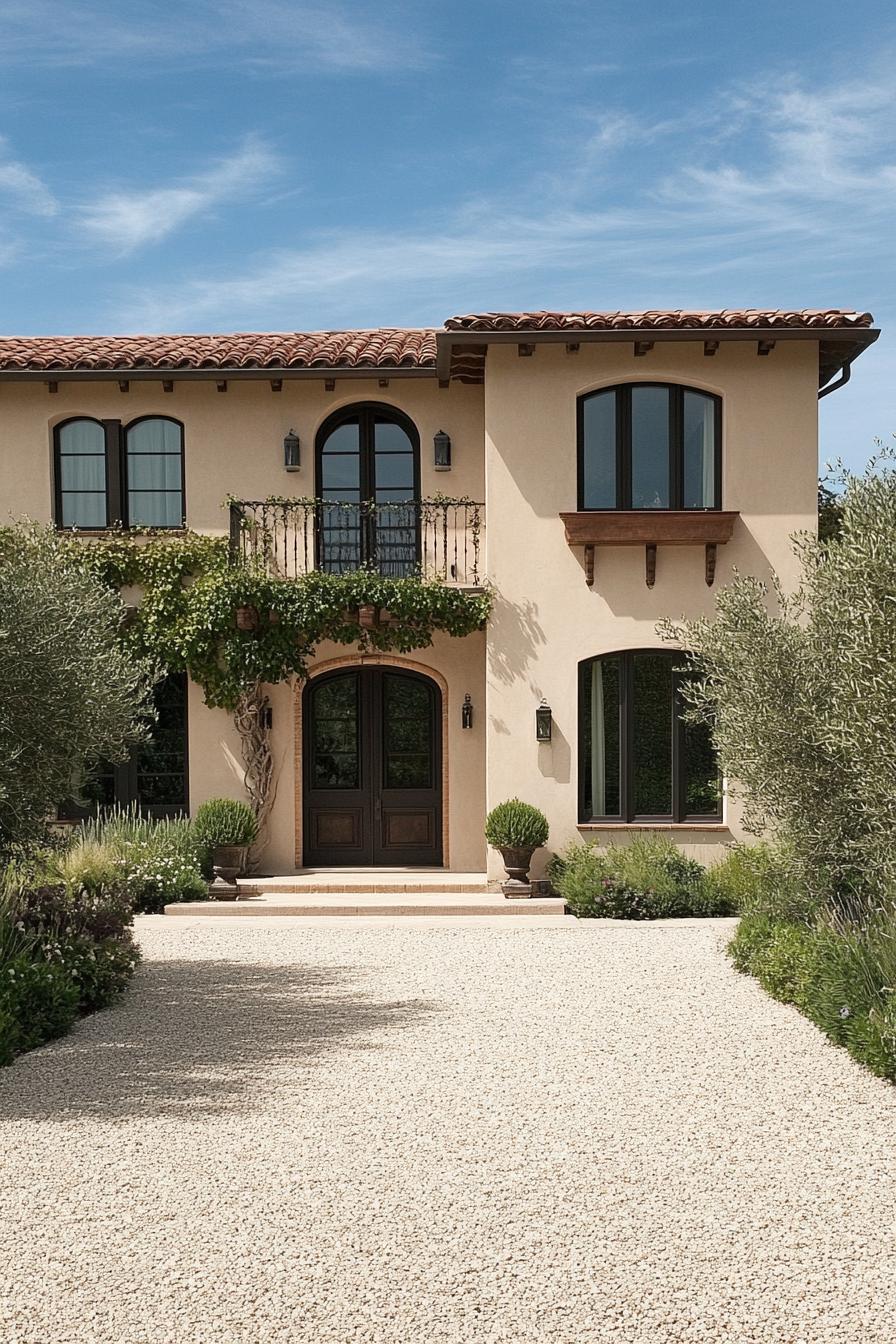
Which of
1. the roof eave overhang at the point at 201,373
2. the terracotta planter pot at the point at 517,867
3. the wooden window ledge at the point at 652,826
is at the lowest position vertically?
the terracotta planter pot at the point at 517,867

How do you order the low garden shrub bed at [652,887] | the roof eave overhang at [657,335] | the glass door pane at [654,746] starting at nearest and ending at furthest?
1. the low garden shrub bed at [652,887]
2. the roof eave overhang at [657,335]
3. the glass door pane at [654,746]

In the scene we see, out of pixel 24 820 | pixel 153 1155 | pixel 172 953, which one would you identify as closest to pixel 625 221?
pixel 24 820

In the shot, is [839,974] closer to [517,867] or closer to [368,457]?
[517,867]

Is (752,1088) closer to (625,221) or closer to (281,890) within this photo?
(625,221)

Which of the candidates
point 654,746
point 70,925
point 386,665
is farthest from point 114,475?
point 70,925

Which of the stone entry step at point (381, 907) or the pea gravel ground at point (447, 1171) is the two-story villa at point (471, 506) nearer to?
the stone entry step at point (381, 907)

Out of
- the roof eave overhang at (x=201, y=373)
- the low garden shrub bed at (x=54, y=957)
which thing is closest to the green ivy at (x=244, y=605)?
the roof eave overhang at (x=201, y=373)

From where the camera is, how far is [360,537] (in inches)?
610

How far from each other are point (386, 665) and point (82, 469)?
15.9ft

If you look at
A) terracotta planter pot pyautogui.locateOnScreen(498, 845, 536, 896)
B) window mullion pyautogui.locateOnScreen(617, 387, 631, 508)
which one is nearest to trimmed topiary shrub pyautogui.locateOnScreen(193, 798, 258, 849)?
terracotta planter pot pyautogui.locateOnScreen(498, 845, 536, 896)

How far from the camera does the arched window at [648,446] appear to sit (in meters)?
14.5

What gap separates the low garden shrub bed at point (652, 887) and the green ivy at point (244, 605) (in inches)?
132

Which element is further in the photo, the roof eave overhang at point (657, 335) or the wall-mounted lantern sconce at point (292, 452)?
the wall-mounted lantern sconce at point (292, 452)

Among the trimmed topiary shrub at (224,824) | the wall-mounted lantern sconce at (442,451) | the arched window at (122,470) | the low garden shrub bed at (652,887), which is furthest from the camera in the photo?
the arched window at (122,470)
